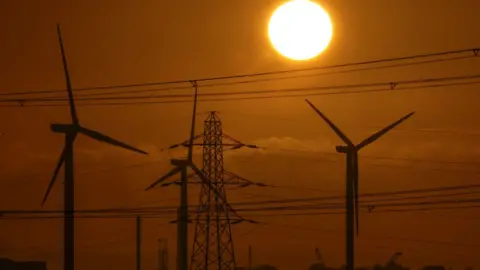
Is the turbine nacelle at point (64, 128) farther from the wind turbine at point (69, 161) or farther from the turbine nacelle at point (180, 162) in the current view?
the turbine nacelle at point (180, 162)

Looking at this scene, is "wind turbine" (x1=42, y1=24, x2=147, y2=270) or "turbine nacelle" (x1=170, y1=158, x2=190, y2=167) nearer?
"wind turbine" (x1=42, y1=24, x2=147, y2=270)

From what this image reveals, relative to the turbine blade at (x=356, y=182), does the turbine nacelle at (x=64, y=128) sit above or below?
above

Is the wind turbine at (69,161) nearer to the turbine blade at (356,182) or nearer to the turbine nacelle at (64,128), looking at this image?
the turbine nacelle at (64,128)

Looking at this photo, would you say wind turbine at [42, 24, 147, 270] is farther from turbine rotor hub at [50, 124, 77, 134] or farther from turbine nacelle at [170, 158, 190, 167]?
turbine nacelle at [170, 158, 190, 167]

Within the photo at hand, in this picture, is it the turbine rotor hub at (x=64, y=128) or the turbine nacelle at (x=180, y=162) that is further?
the turbine nacelle at (x=180, y=162)

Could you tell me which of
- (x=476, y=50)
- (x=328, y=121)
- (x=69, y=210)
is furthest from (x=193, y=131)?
(x=476, y=50)

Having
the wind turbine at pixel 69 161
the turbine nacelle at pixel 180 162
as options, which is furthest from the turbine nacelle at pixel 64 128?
the turbine nacelle at pixel 180 162

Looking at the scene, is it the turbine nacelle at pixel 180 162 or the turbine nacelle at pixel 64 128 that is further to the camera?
the turbine nacelle at pixel 180 162

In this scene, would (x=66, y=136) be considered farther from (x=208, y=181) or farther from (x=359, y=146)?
(x=359, y=146)

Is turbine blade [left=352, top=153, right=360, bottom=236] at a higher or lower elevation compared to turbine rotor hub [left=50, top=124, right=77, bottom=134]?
lower

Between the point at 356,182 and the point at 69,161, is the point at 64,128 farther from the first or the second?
the point at 356,182

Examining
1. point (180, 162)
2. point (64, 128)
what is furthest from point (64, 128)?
point (180, 162)

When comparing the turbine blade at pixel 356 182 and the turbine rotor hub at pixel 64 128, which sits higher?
the turbine rotor hub at pixel 64 128

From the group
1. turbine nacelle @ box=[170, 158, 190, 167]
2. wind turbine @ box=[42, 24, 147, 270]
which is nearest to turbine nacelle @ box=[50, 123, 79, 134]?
wind turbine @ box=[42, 24, 147, 270]
